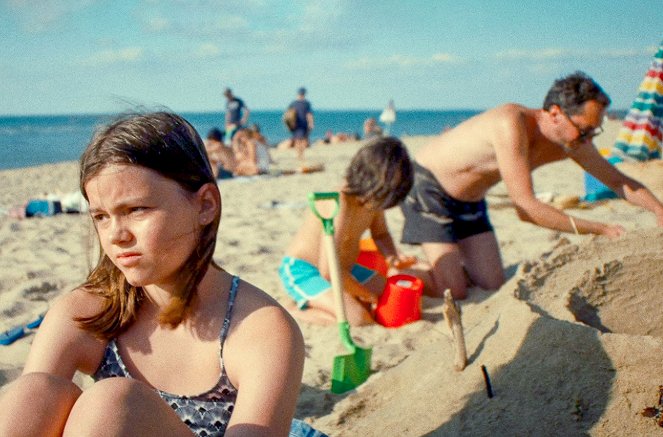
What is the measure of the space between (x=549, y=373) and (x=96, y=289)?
1308 mm

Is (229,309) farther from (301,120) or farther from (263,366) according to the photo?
(301,120)

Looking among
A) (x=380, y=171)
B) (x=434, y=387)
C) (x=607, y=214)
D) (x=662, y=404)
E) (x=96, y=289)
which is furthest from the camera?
(x=607, y=214)

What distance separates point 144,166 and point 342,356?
1488 mm

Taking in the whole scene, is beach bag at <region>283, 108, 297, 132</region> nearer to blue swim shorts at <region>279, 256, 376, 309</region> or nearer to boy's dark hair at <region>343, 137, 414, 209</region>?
blue swim shorts at <region>279, 256, 376, 309</region>

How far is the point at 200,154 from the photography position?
→ 4.47 feet

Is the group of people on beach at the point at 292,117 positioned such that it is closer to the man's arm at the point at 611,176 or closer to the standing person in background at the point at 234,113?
the standing person in background at the point at 234,113

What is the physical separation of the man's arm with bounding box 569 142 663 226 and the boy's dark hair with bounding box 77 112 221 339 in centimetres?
284

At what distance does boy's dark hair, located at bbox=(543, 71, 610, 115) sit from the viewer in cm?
333

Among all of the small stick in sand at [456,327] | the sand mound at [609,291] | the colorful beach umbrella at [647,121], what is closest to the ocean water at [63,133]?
the small stick in sand at [456,327]

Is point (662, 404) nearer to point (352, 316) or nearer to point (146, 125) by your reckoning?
point (146, 125)

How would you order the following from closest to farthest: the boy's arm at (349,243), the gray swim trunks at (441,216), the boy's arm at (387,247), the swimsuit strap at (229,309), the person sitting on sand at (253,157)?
the swimsuit strap at (229,309), the boy's arm at (349,243), the boy's arm at (387,247), the gray swim trunks at (441,216), the person sitting on sand at (253,157)

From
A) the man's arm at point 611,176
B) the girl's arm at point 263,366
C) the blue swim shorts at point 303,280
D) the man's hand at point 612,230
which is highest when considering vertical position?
the girl's arm at point 263,366

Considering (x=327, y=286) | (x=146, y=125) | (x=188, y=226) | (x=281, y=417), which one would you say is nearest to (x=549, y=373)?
(x=281, y=417)

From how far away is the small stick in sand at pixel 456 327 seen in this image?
2074mm
